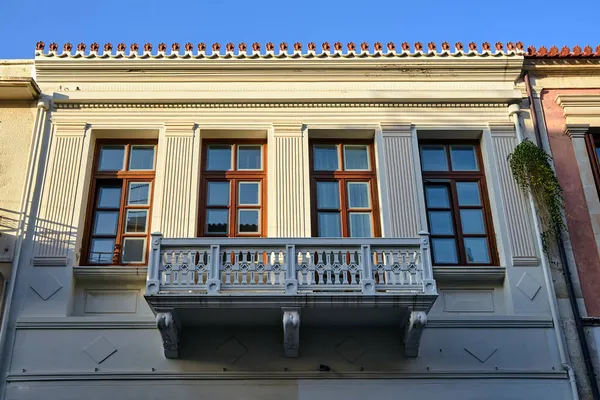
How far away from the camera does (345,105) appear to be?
14.1 m

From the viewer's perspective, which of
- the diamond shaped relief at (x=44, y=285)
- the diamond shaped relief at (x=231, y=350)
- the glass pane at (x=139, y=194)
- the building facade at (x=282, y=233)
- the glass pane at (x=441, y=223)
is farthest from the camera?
the glass pane at (x=139, y=194)

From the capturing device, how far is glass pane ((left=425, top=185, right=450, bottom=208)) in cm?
1347

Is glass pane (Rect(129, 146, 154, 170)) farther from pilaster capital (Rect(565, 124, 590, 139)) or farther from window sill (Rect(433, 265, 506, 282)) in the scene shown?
pilaster capital (Rect(565, 124, 590, 139))

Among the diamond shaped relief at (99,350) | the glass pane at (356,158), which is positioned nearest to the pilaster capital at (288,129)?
the glass pane at (356,158)

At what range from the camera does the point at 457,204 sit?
13.4 meters

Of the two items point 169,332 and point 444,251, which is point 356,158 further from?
point 169,332

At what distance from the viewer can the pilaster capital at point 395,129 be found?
13.8 meters

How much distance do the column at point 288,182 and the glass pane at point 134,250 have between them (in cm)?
215

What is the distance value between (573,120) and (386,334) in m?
5.56

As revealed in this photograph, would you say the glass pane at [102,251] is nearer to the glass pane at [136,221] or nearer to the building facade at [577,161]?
the glass pane at [136,221]

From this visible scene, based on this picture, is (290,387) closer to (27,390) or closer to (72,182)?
(27,390)

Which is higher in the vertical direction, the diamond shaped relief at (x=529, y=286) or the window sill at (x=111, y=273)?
the window sill at (x=111, y=273)

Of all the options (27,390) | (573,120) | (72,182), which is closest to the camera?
(27,390)

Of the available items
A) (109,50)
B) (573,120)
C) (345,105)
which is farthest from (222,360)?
(573,120)
